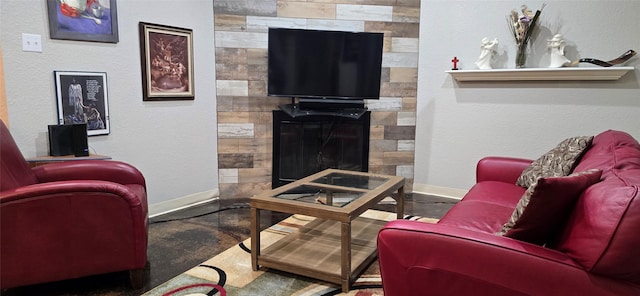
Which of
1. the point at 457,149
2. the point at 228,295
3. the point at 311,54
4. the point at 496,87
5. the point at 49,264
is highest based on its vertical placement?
the point at 311,54

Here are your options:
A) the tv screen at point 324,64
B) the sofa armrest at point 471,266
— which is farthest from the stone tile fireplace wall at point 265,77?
the sofa armrest at point 471,266

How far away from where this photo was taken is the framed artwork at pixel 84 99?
3.02 metres

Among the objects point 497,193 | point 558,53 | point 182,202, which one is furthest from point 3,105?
point 558,53

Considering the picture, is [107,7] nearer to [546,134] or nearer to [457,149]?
[457,149]

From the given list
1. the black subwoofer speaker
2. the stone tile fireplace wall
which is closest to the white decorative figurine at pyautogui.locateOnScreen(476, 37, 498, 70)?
the stone tile fireplace wall

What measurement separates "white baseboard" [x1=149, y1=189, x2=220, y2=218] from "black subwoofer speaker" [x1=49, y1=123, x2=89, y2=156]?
887 millimetres

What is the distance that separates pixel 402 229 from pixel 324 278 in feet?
3.11

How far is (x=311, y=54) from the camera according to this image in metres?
3.98

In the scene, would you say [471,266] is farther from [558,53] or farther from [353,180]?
[558,53]

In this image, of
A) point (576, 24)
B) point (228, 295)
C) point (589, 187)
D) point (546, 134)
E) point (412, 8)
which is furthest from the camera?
point (412, 8)

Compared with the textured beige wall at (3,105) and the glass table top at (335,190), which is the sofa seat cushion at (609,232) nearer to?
the glass table top at (335,190)

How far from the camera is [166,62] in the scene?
3689 millimetres

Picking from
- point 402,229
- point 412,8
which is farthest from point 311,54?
point 402,229

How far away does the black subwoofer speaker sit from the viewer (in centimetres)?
290
